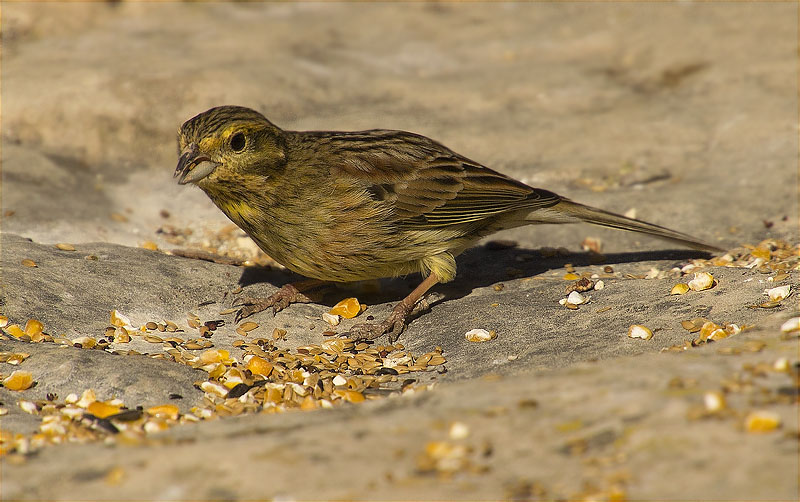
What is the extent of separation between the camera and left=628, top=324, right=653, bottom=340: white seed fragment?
441 cm

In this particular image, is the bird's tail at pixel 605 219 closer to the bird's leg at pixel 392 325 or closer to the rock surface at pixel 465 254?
the rock surface at pixel 465 254

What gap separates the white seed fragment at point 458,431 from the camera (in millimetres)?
2887

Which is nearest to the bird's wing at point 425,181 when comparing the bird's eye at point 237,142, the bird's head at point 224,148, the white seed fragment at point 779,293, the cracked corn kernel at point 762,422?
the bird's head at point 224,148

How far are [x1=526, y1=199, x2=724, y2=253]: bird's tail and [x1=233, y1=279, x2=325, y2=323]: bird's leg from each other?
64.9 inches

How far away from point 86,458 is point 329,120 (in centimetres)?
583

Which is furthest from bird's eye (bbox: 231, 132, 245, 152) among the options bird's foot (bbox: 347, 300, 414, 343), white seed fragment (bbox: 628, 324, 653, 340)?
white seed fragment (bbox: 628, 324, 653, 340)

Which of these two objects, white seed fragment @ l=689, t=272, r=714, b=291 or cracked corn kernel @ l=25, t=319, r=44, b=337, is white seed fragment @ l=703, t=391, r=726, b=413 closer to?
white seed fragment @ l=689, t=272, r=714, b=291

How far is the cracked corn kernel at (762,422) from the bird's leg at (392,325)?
8.70 ft

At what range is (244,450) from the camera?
2857 mm

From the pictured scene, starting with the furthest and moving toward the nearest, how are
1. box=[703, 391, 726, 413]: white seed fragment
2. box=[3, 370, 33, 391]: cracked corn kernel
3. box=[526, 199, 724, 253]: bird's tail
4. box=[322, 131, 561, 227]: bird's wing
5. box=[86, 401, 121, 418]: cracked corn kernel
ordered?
1. box=[526, 199, 724, 253]: bird's tail
2. box=[322, 131, 561, 227]: bird's wing
3. box=[3, 370, 33, 391]: cracked corn kernel
4. box=[86, 401, 121, 418]: cracked corn kernel
5. box=[703, 391, 726, 413]: white seed fragment

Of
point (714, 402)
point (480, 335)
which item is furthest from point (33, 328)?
point (714, 402)

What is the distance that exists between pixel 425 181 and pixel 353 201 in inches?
23.6

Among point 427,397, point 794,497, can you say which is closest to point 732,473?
point 794,497

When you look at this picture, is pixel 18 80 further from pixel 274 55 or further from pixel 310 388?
pixel 310 388
